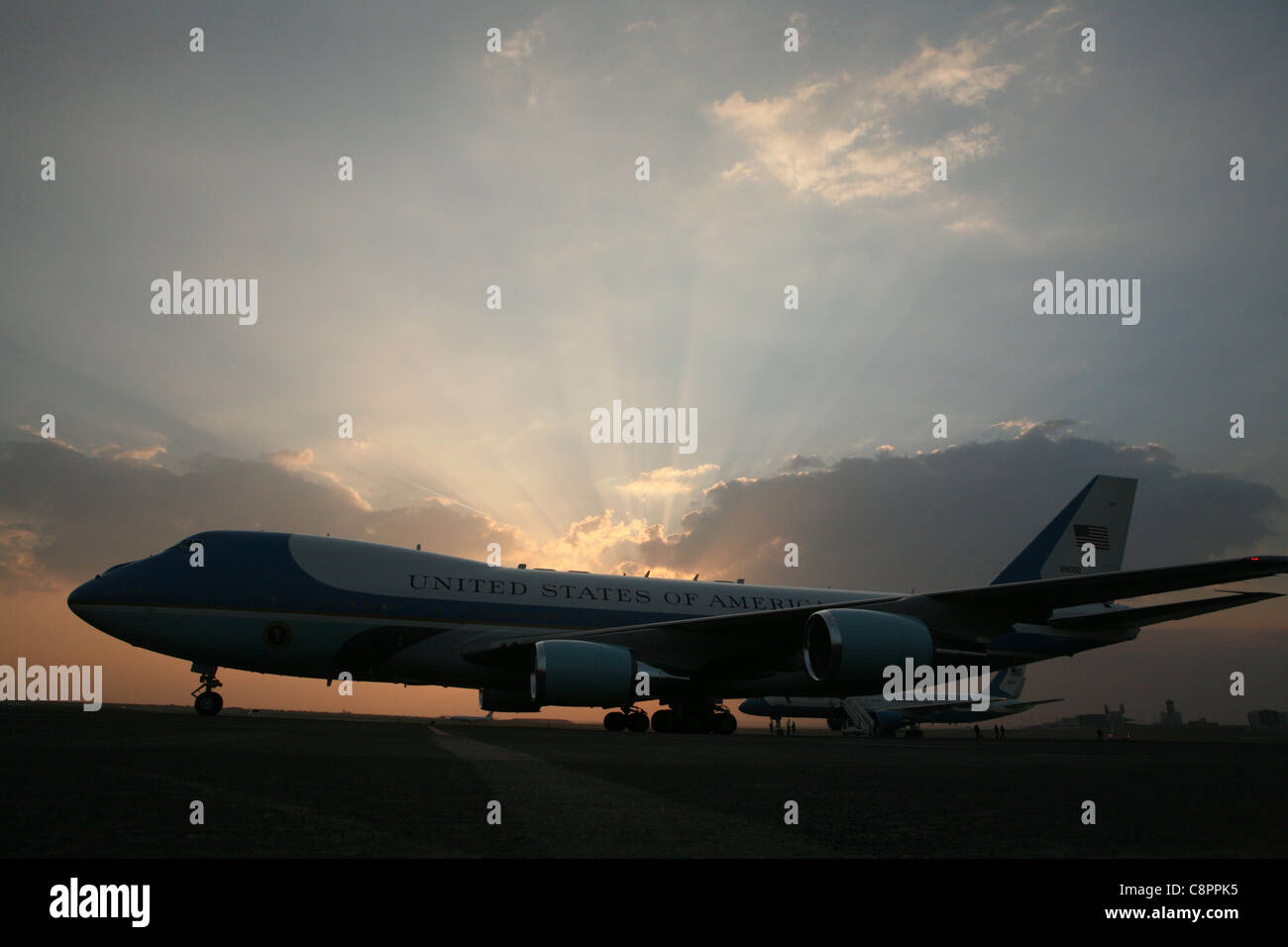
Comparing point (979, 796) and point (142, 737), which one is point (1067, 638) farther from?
point (142, 737)

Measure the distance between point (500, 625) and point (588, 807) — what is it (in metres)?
16.0

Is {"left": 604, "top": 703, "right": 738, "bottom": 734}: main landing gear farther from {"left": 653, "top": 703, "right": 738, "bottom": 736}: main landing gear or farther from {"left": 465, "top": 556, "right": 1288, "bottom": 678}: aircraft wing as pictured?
{"left": 465, "top": 556, "right": 1288, "bottom": 678}: aircraft wing

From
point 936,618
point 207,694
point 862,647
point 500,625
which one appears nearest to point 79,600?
point 207,694

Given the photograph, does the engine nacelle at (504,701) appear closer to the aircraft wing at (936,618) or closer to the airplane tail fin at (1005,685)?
the aircraft wing at (936,618)

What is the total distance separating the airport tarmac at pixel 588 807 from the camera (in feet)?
11.8

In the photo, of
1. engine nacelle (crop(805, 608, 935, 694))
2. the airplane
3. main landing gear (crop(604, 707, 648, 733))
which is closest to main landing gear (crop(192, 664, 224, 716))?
main landing gear (crop(604, 707, 648, 733))

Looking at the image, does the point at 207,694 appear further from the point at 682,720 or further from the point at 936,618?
the point at 936,618

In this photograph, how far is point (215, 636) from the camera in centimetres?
1828

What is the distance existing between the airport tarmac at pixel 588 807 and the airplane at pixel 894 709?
97.6ft

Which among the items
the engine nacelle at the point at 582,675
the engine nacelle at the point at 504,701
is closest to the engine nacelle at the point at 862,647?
the engine nacelle at the point at 582,675
